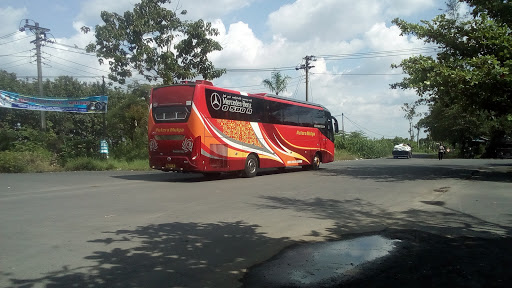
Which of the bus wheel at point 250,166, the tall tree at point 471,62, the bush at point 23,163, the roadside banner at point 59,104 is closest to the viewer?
the tall tree at point 471,62

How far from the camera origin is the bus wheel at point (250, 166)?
16109mm

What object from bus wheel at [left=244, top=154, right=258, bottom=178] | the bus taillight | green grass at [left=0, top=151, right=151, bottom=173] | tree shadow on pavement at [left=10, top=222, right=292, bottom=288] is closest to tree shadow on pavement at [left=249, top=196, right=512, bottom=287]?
tree shadow on pavement at [left=10, top=222, right=292, bottom=288]

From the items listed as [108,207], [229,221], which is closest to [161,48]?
[108,207]

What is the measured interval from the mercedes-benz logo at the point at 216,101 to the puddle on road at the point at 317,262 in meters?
9.30

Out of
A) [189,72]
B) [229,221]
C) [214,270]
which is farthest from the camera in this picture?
[189,72]

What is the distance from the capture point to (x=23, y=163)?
20.5 meters

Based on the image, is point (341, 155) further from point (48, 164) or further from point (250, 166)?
point (48, 164)

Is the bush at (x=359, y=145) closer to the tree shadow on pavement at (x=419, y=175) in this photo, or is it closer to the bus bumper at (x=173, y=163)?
the tree shadow on pavement at (x=419, y=175)

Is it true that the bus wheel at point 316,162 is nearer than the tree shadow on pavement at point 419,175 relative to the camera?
No

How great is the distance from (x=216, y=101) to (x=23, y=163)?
12912mm

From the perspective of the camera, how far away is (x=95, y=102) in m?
22.8

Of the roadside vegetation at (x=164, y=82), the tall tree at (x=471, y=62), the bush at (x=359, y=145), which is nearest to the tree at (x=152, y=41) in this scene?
the roadside vegetation at (x=164, y=82)

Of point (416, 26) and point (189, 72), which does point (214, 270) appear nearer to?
point (416, 26)

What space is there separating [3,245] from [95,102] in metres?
18.6
